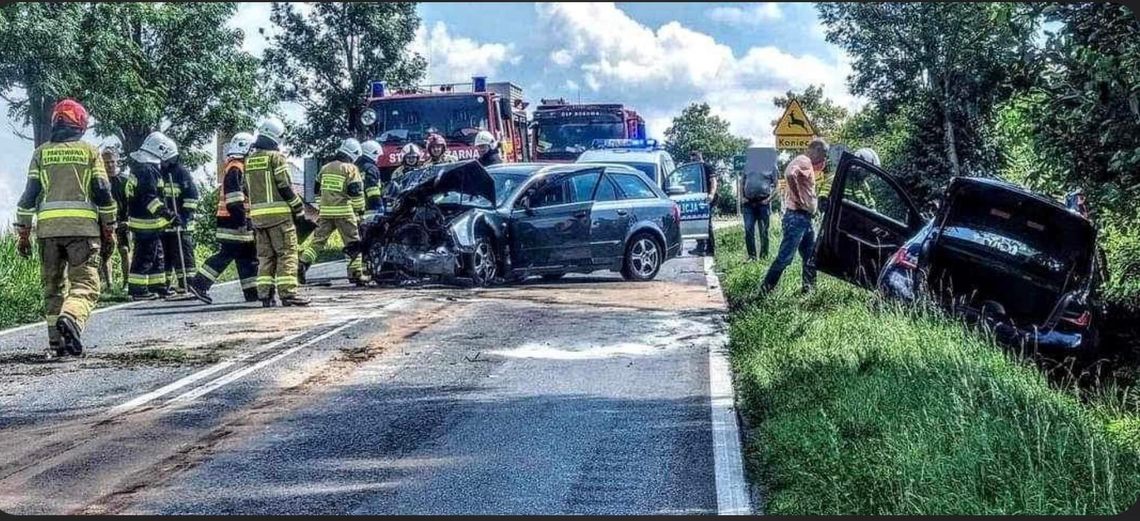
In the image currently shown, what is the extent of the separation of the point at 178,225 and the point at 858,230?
7.86m

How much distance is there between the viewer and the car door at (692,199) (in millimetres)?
21872

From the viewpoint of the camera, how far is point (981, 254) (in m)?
11.4

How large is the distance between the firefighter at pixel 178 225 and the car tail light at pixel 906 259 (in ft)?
26.7

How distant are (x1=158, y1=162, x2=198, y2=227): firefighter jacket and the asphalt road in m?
2.33

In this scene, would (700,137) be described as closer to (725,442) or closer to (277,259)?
(277,259)

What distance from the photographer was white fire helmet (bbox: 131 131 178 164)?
14.5m

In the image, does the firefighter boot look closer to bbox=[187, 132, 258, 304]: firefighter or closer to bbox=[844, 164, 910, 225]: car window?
bbox=[187, 132, 258, 304]: firefighter

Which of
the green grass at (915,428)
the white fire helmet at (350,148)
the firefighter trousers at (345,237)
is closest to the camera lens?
the green grass at (915,428)

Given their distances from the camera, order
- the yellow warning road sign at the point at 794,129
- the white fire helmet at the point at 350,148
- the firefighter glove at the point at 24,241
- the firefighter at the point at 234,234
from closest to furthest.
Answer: the firefighter glove at the point at 24,241
the firefighter at the point at 234,234
the white fire helmet at the point at 350,148
the yellow warning road sign at the point at 794,129

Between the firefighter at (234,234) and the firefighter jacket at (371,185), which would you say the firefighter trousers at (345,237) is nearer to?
the firefighter jacket at (371,185)

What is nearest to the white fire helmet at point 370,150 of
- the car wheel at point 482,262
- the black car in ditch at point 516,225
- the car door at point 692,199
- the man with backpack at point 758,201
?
the black car in ditch at point 516,225

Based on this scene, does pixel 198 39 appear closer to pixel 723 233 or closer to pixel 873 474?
pixel 723 233

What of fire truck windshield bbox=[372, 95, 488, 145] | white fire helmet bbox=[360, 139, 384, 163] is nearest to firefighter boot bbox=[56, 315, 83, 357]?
white fire helmet bbox=[360, 139, 384, 163]

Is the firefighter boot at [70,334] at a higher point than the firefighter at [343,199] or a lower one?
lower
